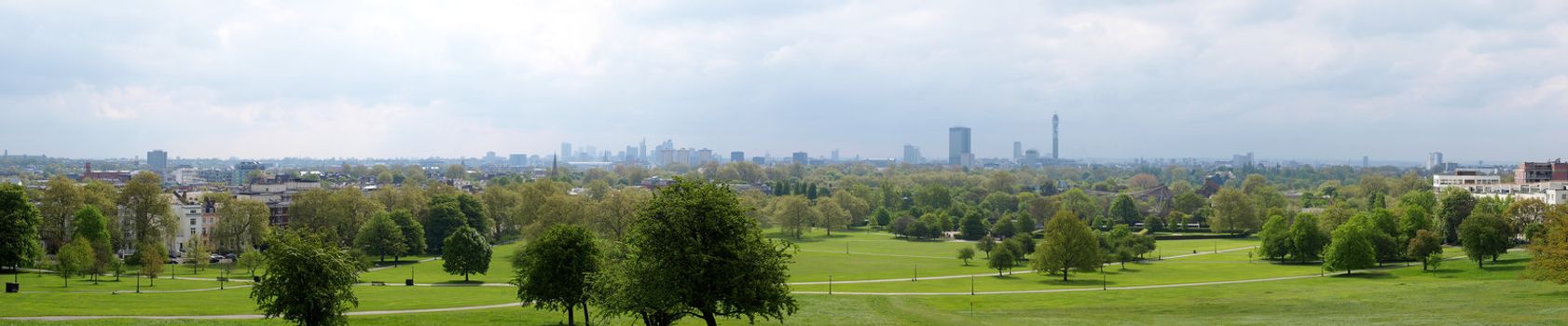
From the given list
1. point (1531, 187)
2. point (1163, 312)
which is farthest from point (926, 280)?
point (1531, 187)

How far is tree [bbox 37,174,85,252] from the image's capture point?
80875 mm

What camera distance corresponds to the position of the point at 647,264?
115ft

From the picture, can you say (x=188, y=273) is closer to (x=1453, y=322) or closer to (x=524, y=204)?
(x=524, y=204)

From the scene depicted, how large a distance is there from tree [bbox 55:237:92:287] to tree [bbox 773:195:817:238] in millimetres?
75702

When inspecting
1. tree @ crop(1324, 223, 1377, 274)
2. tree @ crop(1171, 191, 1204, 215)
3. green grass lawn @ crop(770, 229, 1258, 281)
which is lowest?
green grass lawn @ crop(770, 229, 1258, 281)

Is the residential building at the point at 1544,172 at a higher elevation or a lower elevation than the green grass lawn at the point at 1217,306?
higher

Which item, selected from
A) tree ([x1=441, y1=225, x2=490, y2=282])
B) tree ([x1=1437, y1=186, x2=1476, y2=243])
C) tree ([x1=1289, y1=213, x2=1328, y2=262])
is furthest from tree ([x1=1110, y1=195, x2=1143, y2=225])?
tree ([x1=441, y1=225, x2=490, y2=282])

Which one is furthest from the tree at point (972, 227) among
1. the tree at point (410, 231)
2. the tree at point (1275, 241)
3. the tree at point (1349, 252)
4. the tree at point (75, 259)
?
the tree at point (75, 259)

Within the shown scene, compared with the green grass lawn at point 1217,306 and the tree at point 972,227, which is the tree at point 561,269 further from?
the tree at point 972,227

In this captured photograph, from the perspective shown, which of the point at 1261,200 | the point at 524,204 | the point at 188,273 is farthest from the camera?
the point at 1261,200

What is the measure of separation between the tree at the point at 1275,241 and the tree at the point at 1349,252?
1152cm

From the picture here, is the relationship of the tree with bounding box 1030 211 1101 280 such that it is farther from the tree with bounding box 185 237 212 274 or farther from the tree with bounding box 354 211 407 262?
the tree with bounding box 185 237 212 274

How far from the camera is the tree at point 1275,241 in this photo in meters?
89.8

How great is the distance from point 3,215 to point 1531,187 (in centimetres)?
14118
